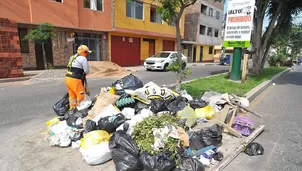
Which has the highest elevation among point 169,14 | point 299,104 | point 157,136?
point 169,14

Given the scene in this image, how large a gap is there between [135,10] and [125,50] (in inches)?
151

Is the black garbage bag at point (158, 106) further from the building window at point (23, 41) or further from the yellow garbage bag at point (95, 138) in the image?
the building window at point (23, 41)

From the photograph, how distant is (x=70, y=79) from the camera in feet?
15.0

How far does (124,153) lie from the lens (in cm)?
287

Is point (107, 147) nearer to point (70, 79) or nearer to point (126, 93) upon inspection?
point (126, 93)

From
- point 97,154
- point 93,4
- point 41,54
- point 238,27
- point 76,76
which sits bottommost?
point 97,154

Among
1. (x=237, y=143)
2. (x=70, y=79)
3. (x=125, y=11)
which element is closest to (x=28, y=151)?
(x=70, y=79)

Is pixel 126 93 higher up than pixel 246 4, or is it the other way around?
pixel 246 4

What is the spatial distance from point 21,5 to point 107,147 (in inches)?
531

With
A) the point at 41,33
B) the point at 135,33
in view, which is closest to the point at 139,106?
the point at 41,33

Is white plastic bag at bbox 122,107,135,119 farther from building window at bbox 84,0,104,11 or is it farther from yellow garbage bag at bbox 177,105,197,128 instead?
building window at bbox 84,0,104,11

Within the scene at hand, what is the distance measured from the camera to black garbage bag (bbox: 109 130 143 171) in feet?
9.11

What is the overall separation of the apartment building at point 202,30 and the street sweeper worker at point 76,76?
2576 cm

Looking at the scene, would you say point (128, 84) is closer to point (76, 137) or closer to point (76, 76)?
point (76, 76)
